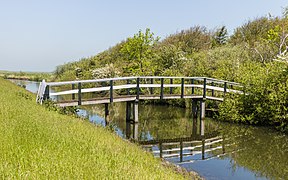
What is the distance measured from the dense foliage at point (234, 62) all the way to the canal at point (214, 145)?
1102 mm

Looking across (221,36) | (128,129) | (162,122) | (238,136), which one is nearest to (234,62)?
(162,122)

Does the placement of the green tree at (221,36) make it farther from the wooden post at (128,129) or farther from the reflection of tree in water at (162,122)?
the wooden post at (128,129)

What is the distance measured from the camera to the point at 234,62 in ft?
75.8

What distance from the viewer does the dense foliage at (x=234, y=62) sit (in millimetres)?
16344

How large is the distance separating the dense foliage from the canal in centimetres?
110

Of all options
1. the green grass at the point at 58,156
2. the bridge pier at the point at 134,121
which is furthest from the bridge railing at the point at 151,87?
the green grass at the point at 58,156

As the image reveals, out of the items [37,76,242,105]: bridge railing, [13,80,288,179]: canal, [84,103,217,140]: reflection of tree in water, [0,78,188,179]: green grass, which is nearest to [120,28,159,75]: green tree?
[37,76,242,105]: bridge railing

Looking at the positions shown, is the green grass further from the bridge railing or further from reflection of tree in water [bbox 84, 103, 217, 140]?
reflection of tree in water [bbox 84, 103, 217, 140]

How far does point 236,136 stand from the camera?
14.6m

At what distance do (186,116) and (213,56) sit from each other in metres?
8.90

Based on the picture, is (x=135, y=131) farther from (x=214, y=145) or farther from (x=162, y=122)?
(x=214, y=145)

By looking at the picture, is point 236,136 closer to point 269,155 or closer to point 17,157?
point 269,155

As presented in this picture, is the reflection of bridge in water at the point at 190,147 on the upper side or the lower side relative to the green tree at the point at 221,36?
lower

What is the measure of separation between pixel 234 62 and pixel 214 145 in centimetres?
1175
